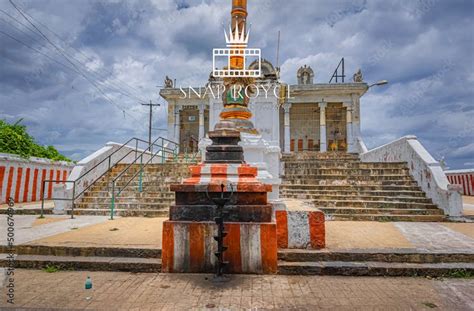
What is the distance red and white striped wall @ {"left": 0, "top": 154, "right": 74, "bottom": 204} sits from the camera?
35.3 ft

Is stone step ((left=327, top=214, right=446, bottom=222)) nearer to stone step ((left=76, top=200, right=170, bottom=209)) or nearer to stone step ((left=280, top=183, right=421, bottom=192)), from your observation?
stone step ((left=280, top=183, right=421, bottom=192))

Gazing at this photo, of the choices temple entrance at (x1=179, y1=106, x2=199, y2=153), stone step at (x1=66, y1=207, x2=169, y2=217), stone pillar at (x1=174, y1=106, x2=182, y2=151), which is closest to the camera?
stone step at (x1=66, y1=207, x2=169, y2=217)

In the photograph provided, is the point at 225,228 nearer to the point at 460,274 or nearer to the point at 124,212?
the point at 460,274

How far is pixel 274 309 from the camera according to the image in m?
2.99

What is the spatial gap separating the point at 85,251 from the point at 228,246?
2.21 m

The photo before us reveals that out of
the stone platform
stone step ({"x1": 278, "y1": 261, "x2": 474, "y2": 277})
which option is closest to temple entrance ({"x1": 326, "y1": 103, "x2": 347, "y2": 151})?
the stone platform

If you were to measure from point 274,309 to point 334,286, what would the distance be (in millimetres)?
1024

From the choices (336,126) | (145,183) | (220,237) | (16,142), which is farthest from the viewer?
(336,126)

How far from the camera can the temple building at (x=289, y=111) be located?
16.9 metres

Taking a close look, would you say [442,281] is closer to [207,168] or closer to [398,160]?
[207,168]

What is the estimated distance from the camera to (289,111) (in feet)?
68.7

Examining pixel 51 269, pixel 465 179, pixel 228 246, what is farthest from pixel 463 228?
pixel 465 179

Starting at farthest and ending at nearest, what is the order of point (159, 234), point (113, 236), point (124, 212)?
point (124, 212), point (159, 234), point (113, 236)

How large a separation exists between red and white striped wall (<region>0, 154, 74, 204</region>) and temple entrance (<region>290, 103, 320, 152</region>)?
597 inches
